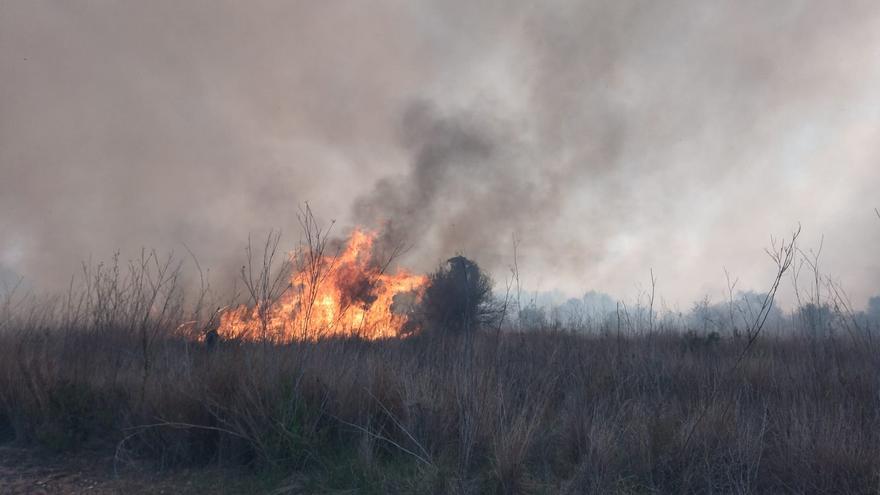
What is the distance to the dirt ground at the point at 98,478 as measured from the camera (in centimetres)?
375

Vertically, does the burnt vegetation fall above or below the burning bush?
below

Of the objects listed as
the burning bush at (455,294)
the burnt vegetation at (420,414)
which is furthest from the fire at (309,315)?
the burning bush at (455,294)

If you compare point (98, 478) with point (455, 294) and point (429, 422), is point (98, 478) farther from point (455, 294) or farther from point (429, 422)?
point (455, 294)

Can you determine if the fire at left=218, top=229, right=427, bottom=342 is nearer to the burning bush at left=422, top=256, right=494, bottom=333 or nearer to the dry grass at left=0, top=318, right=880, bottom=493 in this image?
the dry grass at left=0, top=318, right=880, bottom=493

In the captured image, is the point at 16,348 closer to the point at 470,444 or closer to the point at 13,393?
the point at 13,393

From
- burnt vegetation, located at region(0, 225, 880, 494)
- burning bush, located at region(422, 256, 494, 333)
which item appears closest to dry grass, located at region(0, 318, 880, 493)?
burnt vegetation, located at region(0, 225, 880, 494)

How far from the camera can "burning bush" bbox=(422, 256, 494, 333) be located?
14648mm

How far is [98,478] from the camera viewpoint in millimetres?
3957

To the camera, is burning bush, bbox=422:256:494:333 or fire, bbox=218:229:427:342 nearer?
fire, bbox=218:229:427:342

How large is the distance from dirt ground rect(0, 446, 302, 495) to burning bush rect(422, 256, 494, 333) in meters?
10.3

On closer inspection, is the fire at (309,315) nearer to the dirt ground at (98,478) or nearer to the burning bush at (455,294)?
the dirt ground at (98,478)

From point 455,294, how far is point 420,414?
10.8m

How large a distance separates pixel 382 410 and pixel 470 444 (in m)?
1.16

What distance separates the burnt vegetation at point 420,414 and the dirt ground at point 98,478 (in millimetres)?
127
